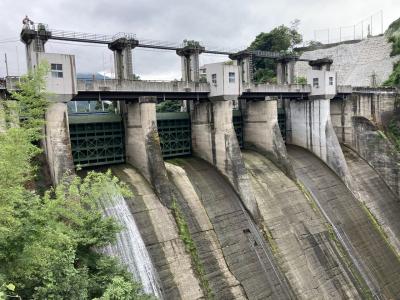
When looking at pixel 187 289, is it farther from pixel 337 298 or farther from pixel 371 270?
pixel 371 270

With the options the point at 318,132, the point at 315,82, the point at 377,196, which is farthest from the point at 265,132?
the point at 377,196

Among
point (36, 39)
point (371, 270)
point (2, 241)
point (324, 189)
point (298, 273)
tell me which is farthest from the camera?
point (324, 189)

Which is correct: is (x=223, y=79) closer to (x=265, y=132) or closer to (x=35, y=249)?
(x=265, y=132)

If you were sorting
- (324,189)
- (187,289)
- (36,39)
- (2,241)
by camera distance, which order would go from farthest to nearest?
(324,189) < (36,39) < (187,289) < (2,241)

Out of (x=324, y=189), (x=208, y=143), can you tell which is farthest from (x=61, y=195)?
(x=324, y=189)

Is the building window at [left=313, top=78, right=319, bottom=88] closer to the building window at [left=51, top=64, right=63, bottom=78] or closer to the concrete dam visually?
the concrete dam

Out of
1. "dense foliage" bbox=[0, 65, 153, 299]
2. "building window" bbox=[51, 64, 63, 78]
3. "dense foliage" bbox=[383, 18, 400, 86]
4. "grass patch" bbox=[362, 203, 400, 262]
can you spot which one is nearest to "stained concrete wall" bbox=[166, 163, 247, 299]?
"dense foliage" bbox=[0, 65, 153, 299]
